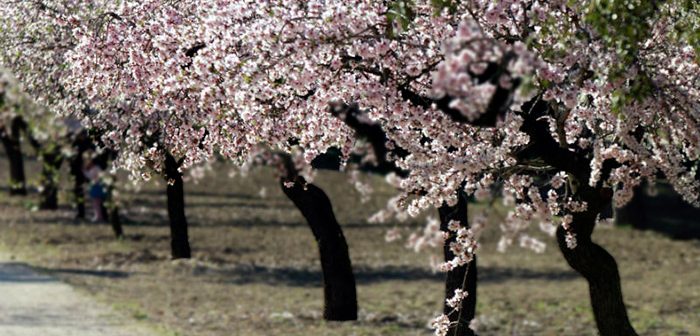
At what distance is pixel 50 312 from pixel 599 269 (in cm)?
1220

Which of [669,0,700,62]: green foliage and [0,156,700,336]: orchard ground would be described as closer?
[669,0,700,62]: green foliage

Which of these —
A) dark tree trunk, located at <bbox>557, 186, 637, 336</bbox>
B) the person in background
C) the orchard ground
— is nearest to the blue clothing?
the person in background

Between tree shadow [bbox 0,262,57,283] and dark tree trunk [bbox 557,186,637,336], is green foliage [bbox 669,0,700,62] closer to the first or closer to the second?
dark tree trunk [bbox 557,186,637,336]

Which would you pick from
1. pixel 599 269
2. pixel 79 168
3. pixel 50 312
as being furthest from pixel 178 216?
pixel 79 168

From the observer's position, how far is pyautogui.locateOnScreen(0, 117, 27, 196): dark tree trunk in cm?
4345

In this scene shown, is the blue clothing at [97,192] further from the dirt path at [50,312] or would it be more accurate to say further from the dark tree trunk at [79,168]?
the dirt path at [50,312]

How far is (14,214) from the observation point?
136ft

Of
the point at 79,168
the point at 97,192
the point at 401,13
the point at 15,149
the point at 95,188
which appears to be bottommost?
the point at 97,192

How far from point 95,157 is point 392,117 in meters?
25.2

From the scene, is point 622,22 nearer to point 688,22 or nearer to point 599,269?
point 688,22

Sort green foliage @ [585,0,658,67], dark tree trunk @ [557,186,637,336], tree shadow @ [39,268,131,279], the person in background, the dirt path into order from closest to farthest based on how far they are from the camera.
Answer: green foliage @ [585,0,658,67], dark tree trunk @ [557,186,637,336], the dirt path, tree shadow @ [39,268,131,279], the person in background

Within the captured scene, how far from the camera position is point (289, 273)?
105 feet

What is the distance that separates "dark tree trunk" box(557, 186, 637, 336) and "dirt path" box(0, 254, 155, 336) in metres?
9.32

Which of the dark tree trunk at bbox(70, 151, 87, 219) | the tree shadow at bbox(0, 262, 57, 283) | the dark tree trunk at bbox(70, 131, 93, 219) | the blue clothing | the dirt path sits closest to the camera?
the dirt path
